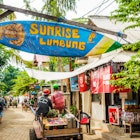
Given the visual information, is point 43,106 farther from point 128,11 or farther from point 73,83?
point 73,83

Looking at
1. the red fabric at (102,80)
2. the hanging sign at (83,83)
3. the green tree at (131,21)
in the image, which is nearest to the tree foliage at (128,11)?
the green tree at (131,21)

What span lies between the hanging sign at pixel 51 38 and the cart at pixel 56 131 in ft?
9.80

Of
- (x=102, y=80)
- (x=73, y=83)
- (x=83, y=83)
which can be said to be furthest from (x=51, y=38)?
(x=73, y=83)

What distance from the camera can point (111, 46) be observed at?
29.7 feet

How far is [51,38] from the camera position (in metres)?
8.35

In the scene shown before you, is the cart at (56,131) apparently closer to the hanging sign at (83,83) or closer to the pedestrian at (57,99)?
the pedestrian at (57,99)

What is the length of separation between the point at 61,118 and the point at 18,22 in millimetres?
4473

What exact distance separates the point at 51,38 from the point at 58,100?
13.0 ft

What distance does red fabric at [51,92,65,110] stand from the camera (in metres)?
11.7

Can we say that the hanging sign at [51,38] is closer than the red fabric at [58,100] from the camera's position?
Yes

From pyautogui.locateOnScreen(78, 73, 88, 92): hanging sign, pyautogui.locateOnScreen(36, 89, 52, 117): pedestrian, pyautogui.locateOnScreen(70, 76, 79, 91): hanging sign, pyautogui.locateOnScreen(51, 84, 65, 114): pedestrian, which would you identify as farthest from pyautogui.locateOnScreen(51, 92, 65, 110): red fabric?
pyautogui.locateOnScreen(70, 76, 79, 91): hanging sign

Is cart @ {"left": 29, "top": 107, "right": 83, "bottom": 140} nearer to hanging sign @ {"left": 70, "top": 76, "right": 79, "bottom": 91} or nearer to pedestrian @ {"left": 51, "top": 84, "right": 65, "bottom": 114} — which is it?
pedestrian @ {"left": 51, "top": 84, "right": 65, "bottom": 114}

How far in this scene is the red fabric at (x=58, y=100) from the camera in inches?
462

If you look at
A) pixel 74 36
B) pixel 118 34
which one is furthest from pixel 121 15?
pixel 74 36
